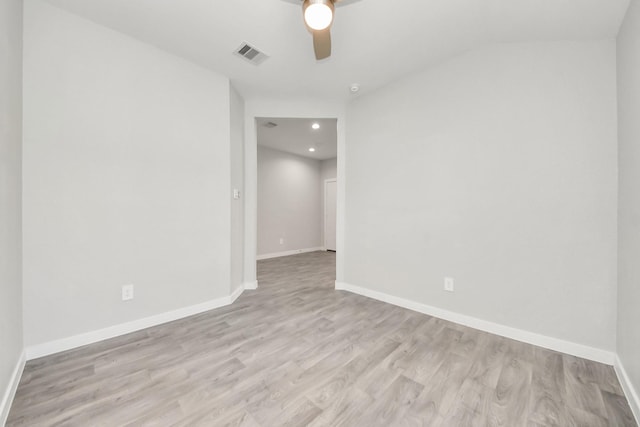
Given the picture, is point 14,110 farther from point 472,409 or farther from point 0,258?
point 472,409

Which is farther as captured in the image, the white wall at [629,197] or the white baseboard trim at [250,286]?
the white baseboard trim at [250,286]

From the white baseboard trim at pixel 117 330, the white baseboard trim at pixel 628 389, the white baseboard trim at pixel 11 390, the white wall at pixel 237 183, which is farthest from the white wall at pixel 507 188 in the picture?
the white baseboard trim at pixel 11 390

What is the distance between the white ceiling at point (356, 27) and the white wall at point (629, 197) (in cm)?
26

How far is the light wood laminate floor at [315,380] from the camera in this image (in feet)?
4.18

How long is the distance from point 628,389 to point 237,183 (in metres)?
3.52

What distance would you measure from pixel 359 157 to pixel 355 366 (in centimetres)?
231

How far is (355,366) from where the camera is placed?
1693 millimetres

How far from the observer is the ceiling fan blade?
4.92 feet

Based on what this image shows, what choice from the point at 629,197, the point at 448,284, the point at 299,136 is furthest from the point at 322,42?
the point at 299,136

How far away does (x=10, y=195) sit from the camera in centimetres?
148

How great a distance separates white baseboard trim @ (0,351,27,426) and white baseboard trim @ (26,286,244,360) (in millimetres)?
90

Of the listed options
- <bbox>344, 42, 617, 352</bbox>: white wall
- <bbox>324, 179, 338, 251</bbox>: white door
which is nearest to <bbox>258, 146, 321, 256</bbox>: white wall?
<bbox>324, 179, 338, 251</bbox>: white door

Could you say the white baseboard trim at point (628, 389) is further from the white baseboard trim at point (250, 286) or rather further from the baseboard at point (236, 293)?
the white baseboard trim at point (250, 286)

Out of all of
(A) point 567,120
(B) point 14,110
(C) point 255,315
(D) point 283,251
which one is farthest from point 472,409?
(D) point 283,251
